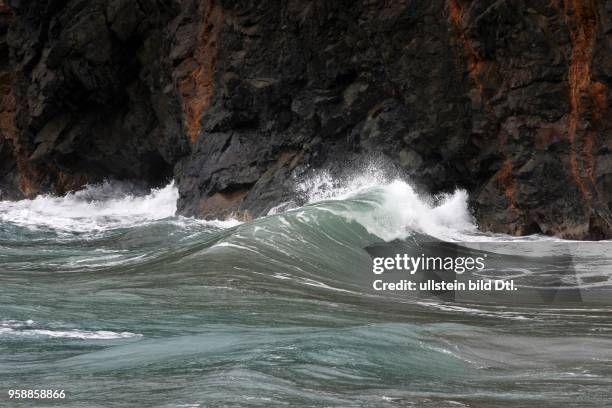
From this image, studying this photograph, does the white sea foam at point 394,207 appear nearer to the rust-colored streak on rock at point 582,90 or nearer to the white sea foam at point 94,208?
the rust-colored streak on rock at point 582,90

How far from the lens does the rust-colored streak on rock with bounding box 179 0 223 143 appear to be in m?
19.8

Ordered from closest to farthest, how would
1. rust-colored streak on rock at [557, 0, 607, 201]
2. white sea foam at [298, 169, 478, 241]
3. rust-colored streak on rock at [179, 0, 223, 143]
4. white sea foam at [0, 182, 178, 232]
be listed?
rust-colored streak on rock at [557, 0, 607, 201]
white sea foam at [298, 169, 478, 241]
rust-colored streak on rock at [179, 0, 223, 143]
white sea foam at [0, 182, 178, 232]

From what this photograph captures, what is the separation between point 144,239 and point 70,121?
1015 cm

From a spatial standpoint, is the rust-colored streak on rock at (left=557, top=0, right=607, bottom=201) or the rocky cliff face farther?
the rocky cliff face

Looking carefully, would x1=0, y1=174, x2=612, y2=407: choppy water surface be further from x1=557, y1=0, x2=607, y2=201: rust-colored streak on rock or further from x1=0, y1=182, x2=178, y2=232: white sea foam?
x1=0, y1=182, x2=178, y2=232: white sea foam

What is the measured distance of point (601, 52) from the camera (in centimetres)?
1305

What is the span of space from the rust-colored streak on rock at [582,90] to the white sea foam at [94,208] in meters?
10.7

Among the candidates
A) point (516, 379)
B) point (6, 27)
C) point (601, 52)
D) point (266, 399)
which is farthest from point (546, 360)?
point (6, 27)

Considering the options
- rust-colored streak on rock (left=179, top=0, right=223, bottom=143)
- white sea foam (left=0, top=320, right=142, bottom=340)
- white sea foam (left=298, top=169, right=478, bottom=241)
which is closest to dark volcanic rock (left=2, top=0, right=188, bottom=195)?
rust-colored streak on rock (left=179, top=0, right=223, bottom=143)

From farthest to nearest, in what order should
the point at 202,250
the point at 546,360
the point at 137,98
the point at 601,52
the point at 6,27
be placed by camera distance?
the point at 6,27 < the point at 137,98 < the point at 601,52 < the point at 202,250 < the point at 546,360

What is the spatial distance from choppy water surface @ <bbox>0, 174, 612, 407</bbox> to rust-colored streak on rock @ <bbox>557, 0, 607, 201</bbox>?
125 cm

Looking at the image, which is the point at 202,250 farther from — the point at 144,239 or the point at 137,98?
the point at 137,98

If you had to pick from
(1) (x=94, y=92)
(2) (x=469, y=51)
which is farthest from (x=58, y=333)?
(1) (x=94, y=92)

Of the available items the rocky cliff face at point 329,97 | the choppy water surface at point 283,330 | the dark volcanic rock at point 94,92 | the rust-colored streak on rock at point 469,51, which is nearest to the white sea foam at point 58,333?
the choppy water surface at point 283,330
